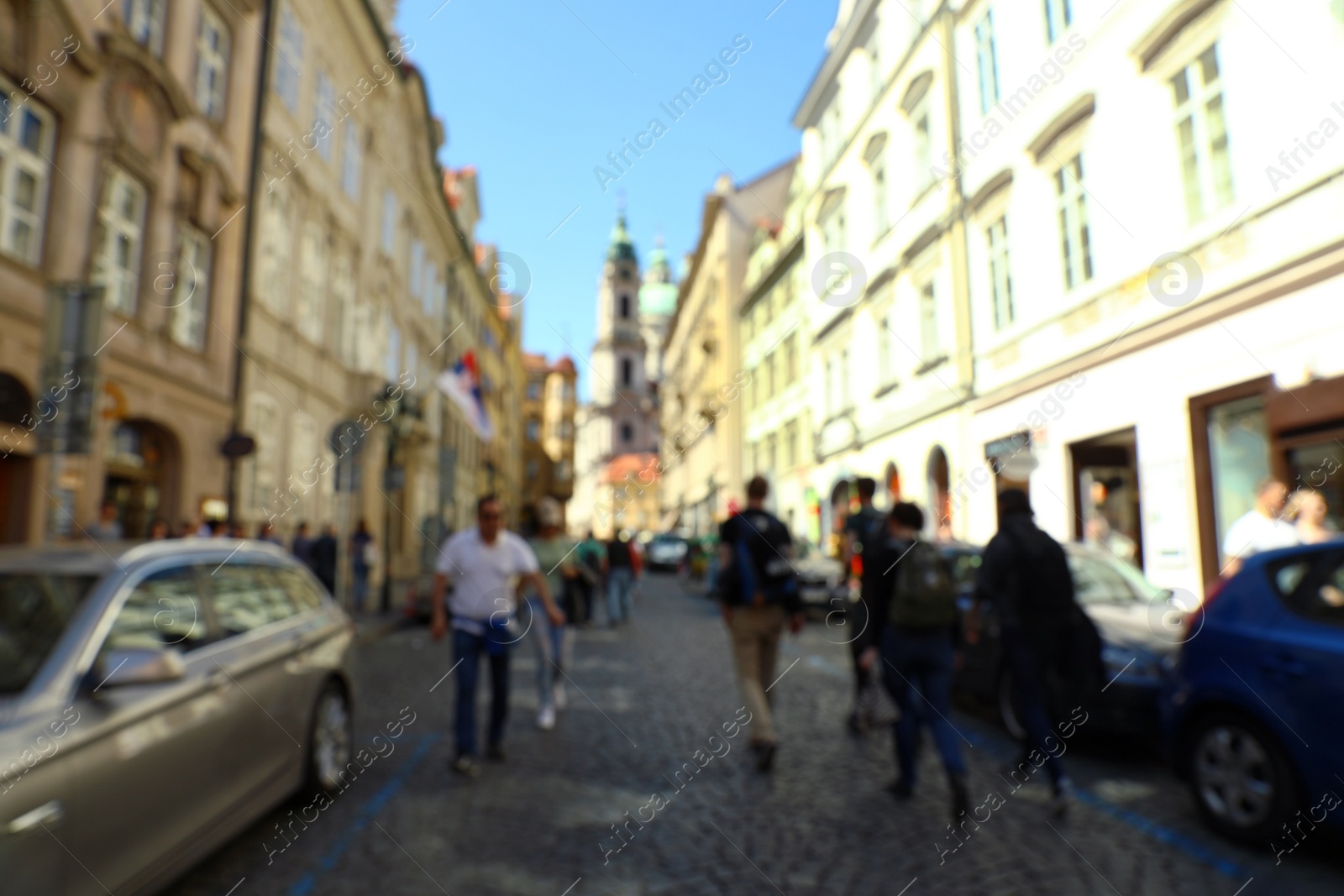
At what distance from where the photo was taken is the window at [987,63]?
55.9 feet

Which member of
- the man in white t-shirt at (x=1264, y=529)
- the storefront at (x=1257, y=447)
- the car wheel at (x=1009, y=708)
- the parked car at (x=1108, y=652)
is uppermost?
the storefront at (x=1257, y=447)

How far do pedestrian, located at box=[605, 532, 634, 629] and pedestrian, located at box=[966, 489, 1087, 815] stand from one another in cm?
1107

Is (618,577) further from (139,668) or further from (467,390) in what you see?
(139,668)

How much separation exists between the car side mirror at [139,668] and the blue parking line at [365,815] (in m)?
1.17

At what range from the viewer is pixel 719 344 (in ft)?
161

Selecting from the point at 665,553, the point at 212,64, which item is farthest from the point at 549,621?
the point at 665,553

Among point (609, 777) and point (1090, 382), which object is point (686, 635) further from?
point (609, 777)

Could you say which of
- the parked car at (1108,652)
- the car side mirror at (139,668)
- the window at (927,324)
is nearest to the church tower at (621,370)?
the window at (927,324)

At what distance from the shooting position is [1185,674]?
5.06m

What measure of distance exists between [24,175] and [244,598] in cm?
989

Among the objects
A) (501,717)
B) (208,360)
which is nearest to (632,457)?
(208,360)

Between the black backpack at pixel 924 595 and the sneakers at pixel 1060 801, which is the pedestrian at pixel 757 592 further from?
the sneakers at pixel 1060 801

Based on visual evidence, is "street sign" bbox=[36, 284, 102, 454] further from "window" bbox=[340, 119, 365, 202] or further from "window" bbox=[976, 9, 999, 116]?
"window" bbox=[340, 119, 365, 202]

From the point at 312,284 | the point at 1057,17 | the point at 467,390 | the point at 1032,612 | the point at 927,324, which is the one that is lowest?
the point at 1032,612
